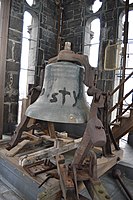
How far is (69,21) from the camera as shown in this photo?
13.7ft

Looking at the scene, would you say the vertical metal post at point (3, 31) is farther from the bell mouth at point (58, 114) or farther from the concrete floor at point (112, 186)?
the bell mouth at point (58, 114)

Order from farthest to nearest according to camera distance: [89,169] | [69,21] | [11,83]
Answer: [69,21] < [11,83] < [89,169]

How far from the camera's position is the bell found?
41.4 inches

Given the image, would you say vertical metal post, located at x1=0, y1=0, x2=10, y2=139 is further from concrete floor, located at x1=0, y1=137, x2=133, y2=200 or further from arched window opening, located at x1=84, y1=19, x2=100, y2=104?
arched window opening, located at x1=84, y1=19, x2=100, y2=104

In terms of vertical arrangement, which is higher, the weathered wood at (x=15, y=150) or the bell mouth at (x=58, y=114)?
the bell mouth at (x=58, y=114)

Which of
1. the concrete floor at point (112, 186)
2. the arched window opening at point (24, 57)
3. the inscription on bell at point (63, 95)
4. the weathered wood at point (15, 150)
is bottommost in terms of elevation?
the concrete floor at point (112, 186)

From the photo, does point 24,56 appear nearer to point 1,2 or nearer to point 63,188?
point 1,2

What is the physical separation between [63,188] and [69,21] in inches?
156

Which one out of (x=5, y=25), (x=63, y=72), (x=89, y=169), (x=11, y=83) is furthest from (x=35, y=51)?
(x=89, y=169)

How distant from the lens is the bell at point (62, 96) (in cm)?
105

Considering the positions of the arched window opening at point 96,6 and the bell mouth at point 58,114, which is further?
the arched window opening at point 96,6

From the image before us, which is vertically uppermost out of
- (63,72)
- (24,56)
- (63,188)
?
(24,56)

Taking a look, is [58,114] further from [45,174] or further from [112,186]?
[112,186]

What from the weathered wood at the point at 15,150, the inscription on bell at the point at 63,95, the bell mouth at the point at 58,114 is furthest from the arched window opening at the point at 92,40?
the bell mouth at the point at 58,114
